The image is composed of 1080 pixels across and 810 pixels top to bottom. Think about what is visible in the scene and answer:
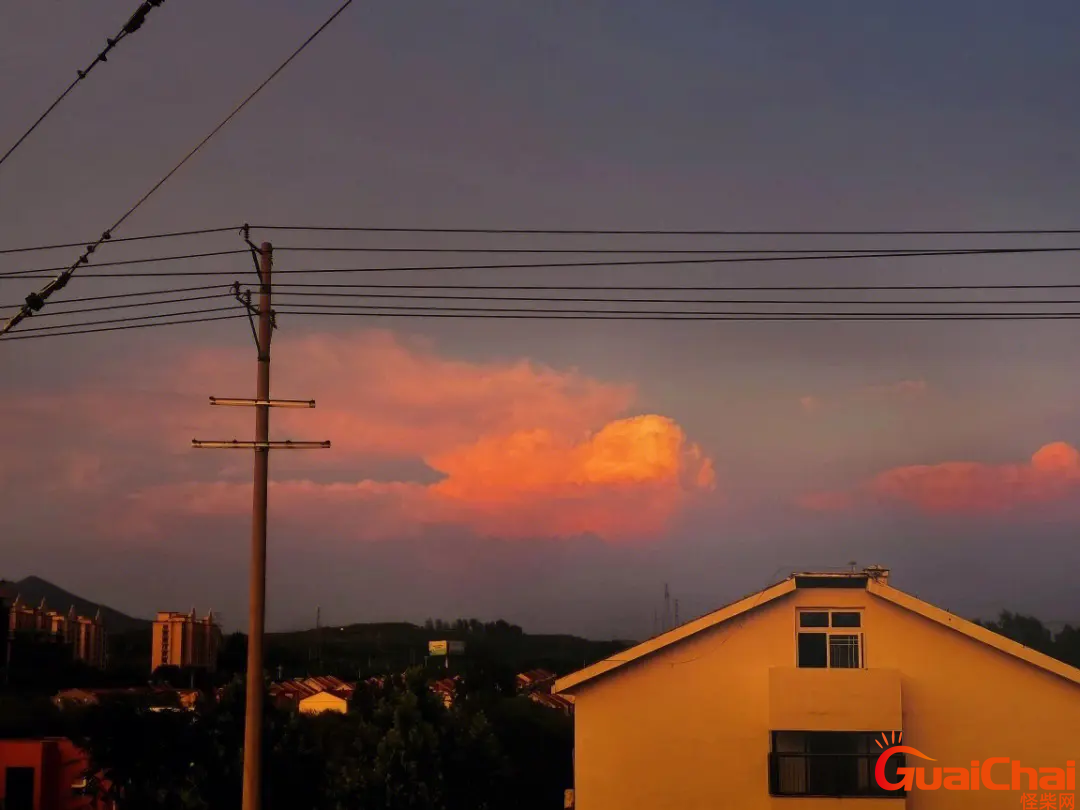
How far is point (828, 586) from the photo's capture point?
82.0 feet

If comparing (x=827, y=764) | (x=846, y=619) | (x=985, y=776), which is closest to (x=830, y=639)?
(x=846, y=619)

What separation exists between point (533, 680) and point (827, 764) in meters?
64.2

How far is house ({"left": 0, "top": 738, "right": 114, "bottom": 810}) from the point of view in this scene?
38.3 meters

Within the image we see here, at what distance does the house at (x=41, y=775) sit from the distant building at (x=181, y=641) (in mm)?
90005

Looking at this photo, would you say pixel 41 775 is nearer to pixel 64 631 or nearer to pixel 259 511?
pixel 259 511

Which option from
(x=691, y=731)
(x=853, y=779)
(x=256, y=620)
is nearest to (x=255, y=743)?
(x=256, y=620)

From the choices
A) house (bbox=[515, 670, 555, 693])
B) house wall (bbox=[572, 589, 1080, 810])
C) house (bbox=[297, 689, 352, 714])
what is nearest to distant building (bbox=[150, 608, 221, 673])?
house (bbox=[515, 670, 555, 693])

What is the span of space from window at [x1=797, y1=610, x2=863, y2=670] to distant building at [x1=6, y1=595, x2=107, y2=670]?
317ft

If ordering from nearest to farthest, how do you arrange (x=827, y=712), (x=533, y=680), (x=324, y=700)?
1. (x=827, y=712)
2. (x=324, y=700)
3. (x=533, y=680)

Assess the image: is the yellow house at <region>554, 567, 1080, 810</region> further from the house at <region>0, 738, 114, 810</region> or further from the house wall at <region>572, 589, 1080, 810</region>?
the house at <region>0, 738, 114, 810</region>

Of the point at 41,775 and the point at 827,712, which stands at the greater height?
the point at 827,712

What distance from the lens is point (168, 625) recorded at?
13050 cm

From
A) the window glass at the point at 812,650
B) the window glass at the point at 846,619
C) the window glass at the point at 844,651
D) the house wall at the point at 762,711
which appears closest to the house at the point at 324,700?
the house wall at the point at 762,711

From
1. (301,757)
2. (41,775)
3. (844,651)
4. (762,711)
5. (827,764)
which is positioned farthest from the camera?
(41,775)
